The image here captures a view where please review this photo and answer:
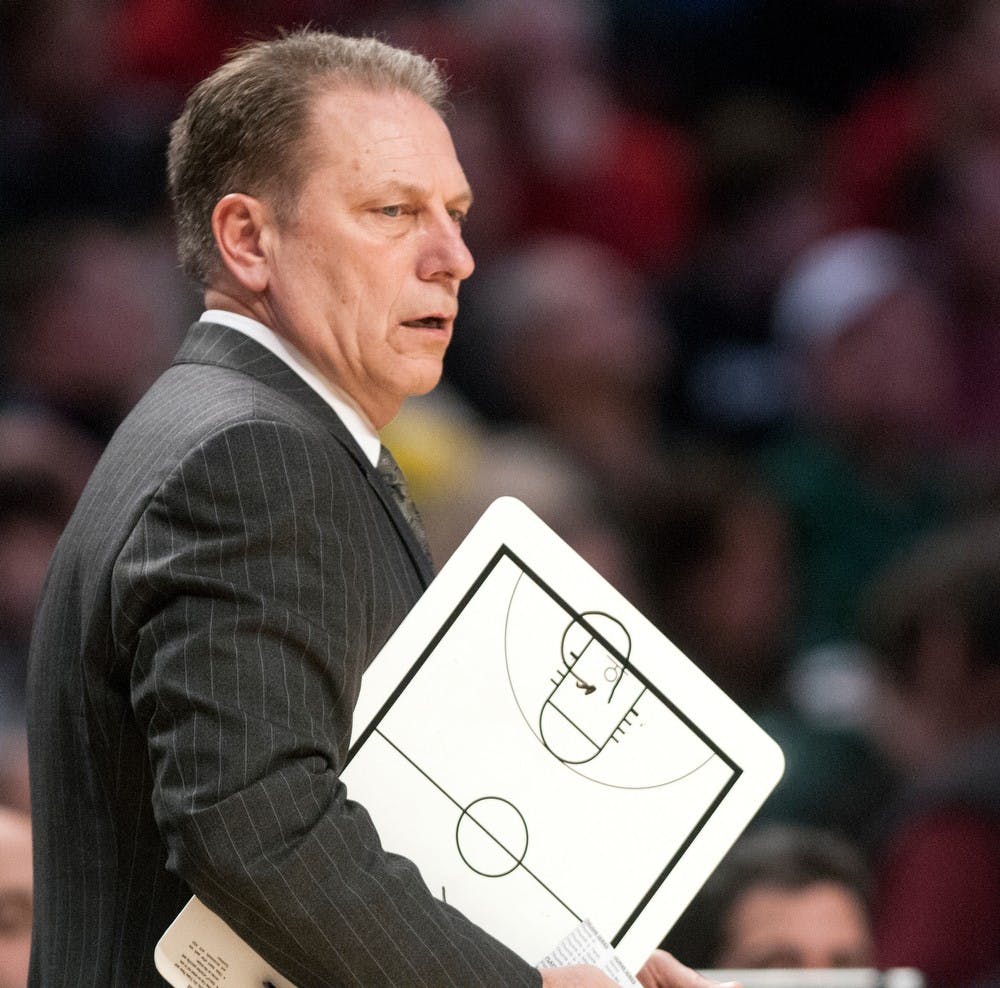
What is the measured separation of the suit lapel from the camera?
70.6 inches

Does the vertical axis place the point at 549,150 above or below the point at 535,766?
above

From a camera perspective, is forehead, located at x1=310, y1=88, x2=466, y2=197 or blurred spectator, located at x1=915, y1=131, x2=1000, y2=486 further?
blurred spectator, located at x1=915, y1=131, x2=1000, y2=486

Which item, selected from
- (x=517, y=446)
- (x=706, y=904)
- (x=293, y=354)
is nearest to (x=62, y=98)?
(x=517, y=446)

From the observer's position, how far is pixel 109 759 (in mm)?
1690

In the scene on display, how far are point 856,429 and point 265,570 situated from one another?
3160 millimetres

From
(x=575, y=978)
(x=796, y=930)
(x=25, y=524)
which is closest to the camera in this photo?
(x=575, y=978)

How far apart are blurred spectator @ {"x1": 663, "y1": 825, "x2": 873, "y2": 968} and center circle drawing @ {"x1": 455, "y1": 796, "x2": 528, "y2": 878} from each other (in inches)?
41.8

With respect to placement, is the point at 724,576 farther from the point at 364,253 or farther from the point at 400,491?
the point at 364,253

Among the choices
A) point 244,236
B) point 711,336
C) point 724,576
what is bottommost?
point 244,236

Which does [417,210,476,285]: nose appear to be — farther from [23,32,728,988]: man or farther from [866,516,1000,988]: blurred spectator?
[866,516,1000,988]: blurred spectator

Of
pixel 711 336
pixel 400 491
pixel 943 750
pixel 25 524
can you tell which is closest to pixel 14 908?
pixel 400 491

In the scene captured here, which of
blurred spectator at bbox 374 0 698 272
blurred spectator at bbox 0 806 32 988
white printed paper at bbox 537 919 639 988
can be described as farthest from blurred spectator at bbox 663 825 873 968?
blurred spectator at bbox 374 0 698 272

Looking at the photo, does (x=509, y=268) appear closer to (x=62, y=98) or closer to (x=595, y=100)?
(x=595, y=100)

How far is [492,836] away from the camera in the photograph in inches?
69.3
